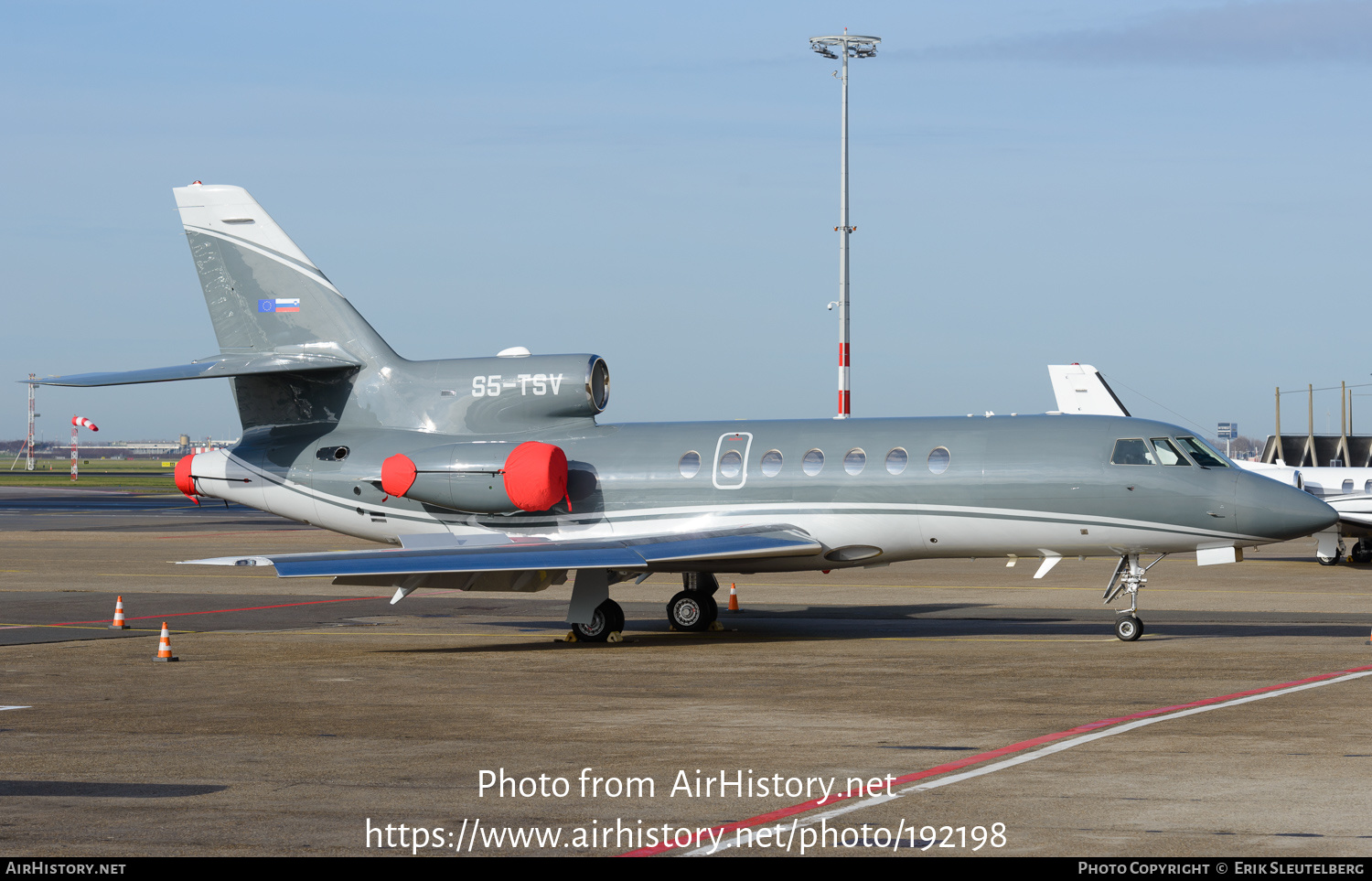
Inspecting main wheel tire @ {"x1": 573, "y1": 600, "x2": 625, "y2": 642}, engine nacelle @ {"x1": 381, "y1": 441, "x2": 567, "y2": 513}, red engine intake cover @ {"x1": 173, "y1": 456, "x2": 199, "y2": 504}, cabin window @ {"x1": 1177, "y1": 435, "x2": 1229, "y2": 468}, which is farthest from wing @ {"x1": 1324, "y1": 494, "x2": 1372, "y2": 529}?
red engine intake cover @ {"x1": 173, "y1": 456, "x2": 199, "y2": 504}

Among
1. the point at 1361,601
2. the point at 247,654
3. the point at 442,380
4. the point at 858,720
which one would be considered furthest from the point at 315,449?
the point at 1361,601

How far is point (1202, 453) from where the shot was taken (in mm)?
21766

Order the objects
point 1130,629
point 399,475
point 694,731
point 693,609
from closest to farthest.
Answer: point 694,731, point 1130,629, point 399,475, point 693,609

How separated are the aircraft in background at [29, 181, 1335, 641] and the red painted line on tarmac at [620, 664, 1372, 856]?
4.64 m

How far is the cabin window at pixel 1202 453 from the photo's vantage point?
2164cm

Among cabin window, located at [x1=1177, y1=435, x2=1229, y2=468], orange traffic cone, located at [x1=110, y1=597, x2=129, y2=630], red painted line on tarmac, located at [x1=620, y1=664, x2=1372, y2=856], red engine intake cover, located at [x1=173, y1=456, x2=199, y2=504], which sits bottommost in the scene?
orange traffic cone, located at [x1=110, y1=597, x2=129, y2=630]

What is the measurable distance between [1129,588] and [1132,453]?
6.79 feet

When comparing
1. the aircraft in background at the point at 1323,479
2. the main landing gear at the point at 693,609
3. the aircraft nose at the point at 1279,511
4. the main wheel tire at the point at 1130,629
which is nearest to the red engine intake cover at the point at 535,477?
the main landing gear at the point at 693,609

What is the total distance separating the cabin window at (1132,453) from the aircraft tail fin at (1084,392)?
81.5ft

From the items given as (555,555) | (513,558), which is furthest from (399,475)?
(555,555)

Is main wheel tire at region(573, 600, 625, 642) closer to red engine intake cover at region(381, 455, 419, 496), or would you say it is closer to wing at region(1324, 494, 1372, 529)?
red engine intake cover at region(381, 455, 419, 496)

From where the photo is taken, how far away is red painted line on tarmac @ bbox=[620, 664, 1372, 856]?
951 cm

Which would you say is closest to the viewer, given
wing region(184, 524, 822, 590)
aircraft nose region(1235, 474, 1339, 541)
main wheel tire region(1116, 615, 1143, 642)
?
wing region(184, 524, 822, 590)

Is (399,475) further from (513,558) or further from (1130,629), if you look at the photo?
(1130,629)
